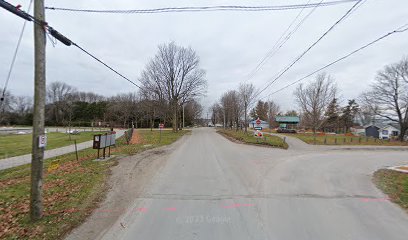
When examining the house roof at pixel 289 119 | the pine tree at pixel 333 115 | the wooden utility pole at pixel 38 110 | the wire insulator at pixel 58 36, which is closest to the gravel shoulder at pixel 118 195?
the wooden utility pole at pixel 38 110

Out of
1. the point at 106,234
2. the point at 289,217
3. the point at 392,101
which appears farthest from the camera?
the point at 392,101

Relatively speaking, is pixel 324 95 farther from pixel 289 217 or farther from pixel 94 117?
pixel 94 117

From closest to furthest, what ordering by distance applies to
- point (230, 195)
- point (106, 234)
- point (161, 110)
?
point (106, 234), point (230, 195), point (161, 110)

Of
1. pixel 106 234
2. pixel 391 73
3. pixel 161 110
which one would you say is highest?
pixel 391 73

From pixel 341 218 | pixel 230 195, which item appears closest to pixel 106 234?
pixel 230 195

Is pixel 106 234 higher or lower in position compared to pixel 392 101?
lower

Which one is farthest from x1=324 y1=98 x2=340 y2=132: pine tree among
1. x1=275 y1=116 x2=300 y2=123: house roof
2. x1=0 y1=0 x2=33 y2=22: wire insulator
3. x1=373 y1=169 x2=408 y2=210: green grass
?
x1=0 y1=0 x2=33 y2=22: wire insulator

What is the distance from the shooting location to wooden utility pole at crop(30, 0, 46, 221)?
411cm

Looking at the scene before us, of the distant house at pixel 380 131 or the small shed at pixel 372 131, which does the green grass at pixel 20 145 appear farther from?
the distant house at pixel 380 131

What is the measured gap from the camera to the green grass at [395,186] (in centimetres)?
565

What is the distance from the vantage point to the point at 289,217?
4359 mm

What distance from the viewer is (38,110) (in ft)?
13.5

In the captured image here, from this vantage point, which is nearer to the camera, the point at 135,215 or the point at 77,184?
the point at 135,215

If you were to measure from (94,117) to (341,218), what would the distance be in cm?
8074
